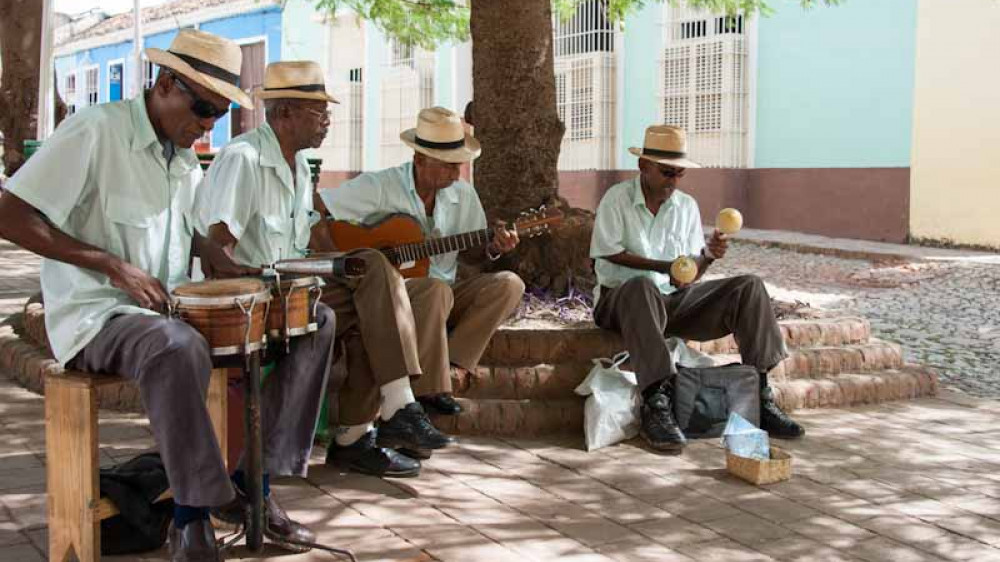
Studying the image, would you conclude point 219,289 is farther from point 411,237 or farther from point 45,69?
point 45,69

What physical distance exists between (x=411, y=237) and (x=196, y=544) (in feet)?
7.44

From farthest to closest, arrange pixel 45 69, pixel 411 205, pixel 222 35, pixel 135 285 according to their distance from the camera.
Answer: pixel 222 35
pixel 45 69
pixel 411 205
pixel 135 285

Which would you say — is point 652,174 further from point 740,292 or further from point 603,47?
point 603,47

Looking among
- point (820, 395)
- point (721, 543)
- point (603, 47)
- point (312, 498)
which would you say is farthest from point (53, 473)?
point (603, 47)

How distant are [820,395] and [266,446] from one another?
127 inches

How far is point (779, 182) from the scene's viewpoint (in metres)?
14.9

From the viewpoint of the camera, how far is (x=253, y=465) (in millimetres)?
3408

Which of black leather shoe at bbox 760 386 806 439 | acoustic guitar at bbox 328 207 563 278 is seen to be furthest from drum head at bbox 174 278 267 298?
black leather shoe at bbox 760 386 806 439

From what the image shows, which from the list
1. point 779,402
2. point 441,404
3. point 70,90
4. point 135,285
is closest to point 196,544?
point 135,285

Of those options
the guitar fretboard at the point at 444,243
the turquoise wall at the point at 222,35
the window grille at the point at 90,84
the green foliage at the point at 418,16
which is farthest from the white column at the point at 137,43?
the guitar fretboard at the point at 444,243

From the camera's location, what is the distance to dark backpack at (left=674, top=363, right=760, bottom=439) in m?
5.11

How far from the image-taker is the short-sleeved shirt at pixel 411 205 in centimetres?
527

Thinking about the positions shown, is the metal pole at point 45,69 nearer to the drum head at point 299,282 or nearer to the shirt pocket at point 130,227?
the shirt pocket at point 130,227

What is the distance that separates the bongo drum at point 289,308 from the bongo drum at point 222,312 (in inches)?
5.4
